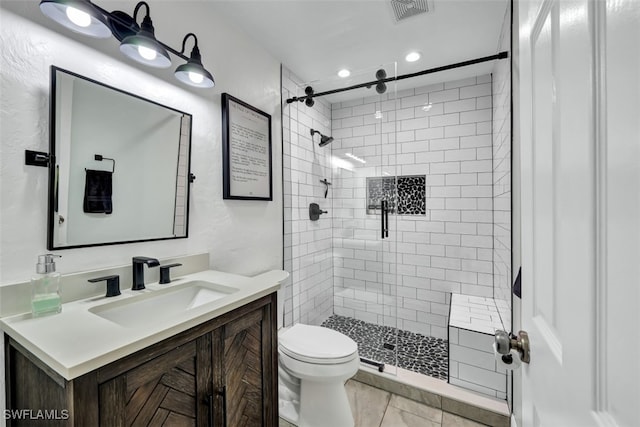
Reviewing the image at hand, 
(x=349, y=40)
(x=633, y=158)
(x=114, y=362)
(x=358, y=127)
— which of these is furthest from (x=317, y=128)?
(x=633, y=158)

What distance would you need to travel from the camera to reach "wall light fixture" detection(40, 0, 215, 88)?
0.93 metres

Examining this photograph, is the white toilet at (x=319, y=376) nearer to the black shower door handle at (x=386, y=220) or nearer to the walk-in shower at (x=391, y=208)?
the walk-in shower at (x=391, y=208)

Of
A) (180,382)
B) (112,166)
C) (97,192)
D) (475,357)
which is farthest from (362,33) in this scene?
(475,357)

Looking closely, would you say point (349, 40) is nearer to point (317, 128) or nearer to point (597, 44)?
point (317, 128)

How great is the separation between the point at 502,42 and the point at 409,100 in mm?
935

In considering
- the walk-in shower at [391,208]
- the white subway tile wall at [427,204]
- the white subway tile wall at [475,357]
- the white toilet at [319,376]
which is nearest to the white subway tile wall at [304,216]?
the walk-in shower at [391,208]

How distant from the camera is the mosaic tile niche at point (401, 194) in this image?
2.49 m

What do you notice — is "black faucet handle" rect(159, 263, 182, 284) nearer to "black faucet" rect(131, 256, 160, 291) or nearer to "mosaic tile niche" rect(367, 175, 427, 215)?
"black faucet" rect(131, 256, 160, 291)

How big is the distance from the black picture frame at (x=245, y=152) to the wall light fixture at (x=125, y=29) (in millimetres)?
369

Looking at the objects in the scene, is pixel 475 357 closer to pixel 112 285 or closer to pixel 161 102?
pixel 112 285

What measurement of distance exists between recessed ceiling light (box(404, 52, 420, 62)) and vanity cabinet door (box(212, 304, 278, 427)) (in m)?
2.15

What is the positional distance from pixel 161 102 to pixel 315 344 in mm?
1594

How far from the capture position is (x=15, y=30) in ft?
3.08

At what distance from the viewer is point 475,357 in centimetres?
185
